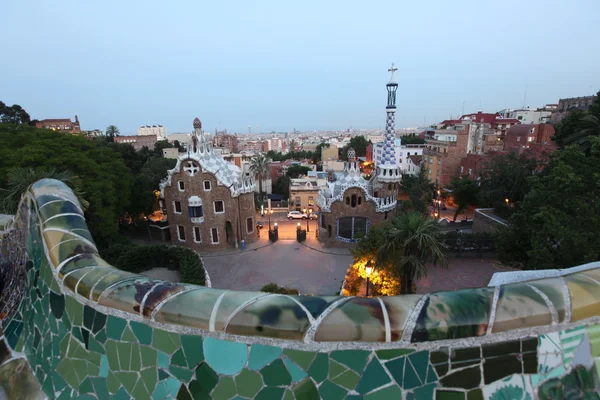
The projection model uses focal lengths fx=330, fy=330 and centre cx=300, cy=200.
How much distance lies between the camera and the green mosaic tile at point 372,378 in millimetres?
2162

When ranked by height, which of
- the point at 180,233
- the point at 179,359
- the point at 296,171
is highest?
the point at 179,359

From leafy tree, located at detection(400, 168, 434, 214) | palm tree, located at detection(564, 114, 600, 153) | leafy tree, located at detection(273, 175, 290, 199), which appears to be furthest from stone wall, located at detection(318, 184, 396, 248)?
leafy tree, located at detection(273, 175, 290, 199)

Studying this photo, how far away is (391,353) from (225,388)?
1.18 meters

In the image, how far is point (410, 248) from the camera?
11.2 metres

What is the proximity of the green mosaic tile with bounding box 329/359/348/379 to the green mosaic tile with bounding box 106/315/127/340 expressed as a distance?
1.70m

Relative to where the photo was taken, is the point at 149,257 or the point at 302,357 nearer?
the point at 302,357

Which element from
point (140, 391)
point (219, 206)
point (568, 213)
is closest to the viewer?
point (140, 391)

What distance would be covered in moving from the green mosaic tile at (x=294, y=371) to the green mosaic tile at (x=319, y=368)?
54 millimetres

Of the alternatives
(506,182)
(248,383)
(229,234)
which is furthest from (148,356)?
(506,182)

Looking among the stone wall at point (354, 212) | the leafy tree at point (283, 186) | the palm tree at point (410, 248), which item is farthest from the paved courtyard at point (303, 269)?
the leafy tree at point (283, 186)

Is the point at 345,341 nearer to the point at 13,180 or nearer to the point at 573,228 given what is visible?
the point at 573,228

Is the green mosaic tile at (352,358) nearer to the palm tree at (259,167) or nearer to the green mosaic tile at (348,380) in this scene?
the green mosaic tile at (348,380)

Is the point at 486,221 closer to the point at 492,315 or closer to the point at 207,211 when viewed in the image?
the point at 207,211

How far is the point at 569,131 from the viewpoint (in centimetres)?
2016
